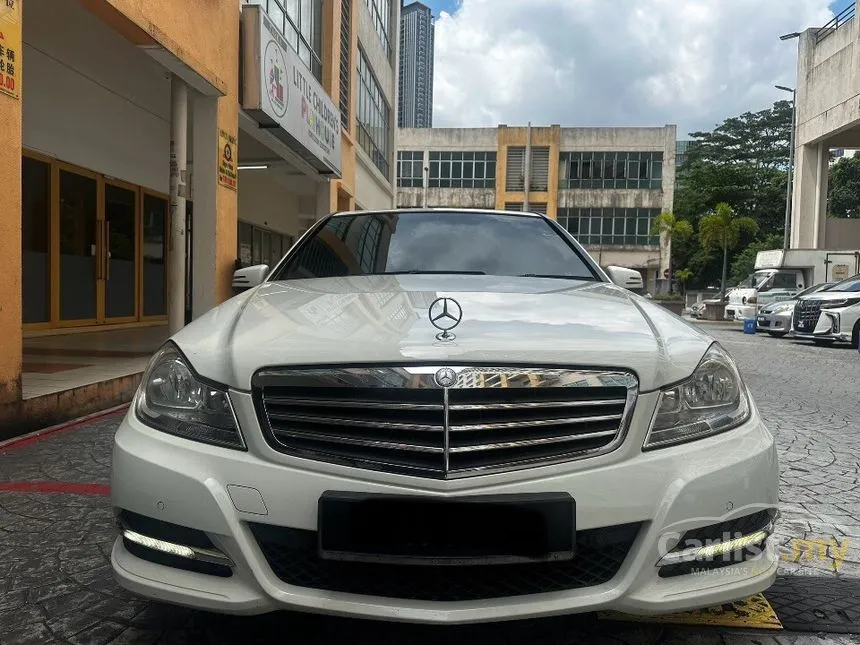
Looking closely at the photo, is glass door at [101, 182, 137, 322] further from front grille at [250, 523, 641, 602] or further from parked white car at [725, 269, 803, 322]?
parked white car at [725, 269, 803, 322]

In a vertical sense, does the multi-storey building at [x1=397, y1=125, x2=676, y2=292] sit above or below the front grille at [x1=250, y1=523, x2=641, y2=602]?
above

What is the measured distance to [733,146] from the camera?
62.7 meters

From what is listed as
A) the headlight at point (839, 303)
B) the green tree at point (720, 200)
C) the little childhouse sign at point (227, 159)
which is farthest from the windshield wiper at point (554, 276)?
the green tree at point (720, 200)

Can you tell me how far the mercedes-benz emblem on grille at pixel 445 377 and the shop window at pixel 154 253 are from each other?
11.8 m

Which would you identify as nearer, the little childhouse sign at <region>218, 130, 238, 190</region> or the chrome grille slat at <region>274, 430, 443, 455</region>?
the chrome grille slat at <region>274, 430, 443, 455</region>

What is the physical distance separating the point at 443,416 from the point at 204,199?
736 cm

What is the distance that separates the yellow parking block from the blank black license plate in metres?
0.70

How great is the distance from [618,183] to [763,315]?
103 ft

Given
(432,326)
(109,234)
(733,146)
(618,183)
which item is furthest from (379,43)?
(733,146)

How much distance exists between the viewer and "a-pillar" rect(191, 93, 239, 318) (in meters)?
8.06

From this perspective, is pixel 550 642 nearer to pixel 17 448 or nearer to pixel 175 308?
pixel 17 448

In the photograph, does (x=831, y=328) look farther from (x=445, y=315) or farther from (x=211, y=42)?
(x=445, y=315)

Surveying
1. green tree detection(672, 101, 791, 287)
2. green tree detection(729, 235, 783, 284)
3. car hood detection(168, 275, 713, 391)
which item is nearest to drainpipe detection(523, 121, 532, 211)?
green tree detection(672, 101, 791, 287)

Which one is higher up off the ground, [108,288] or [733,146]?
[733,146]
